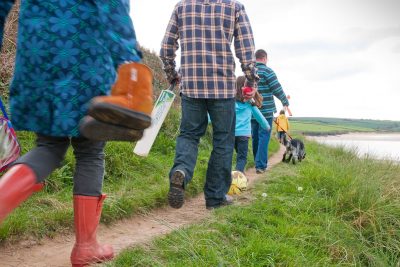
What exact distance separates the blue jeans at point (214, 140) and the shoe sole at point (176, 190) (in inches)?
2.7

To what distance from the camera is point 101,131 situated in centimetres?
183

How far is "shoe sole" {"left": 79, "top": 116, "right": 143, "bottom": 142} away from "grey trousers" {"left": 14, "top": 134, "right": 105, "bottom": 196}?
457 mm

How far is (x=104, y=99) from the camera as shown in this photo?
5.88ft

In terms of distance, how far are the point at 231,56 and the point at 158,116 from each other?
1.07 meters

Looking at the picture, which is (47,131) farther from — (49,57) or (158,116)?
(158,116)

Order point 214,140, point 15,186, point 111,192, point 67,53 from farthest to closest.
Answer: point 111,192, point 214,140, point 67,53, point 15,186

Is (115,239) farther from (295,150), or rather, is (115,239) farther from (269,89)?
(295,150)

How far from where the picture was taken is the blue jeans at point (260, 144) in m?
7.08

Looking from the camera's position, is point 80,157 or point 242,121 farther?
point 242,121

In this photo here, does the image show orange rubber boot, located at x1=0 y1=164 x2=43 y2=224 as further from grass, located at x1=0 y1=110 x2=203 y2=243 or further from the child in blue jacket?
the child in blue jacket

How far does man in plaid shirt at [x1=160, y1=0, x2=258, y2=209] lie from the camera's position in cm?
391

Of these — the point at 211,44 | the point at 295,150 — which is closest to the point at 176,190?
the point at 211,44

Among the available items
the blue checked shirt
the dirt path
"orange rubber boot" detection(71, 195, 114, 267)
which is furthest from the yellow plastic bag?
"orange rubber boot" detection(71, 195, 114, 267)

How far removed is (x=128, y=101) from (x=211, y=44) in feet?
7.18
